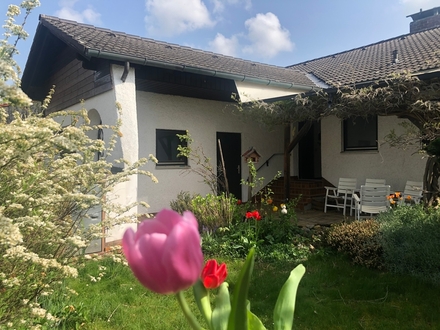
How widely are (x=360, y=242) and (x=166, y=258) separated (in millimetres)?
4628

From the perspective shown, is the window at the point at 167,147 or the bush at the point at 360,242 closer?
the bush at the point at 360,242

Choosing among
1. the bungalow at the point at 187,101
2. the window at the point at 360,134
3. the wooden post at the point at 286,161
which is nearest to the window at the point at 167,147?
the bungalow at the point at 187,101

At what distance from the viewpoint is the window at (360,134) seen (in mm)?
8648

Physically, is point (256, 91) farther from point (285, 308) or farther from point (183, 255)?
point (183, 255)

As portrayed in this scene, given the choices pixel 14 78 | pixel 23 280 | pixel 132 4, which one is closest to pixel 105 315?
pixel 23 280

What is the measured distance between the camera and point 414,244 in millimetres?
3930

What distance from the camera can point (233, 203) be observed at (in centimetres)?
630

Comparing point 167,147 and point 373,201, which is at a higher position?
point 167,147

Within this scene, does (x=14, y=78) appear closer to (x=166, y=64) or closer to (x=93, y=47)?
(x=93, y=47)

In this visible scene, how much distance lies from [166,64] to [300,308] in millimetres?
5120

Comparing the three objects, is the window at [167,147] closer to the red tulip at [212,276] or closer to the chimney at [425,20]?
the red tulip at [212,276]

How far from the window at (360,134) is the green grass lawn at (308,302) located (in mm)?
5236

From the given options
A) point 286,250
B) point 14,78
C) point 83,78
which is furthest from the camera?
point 83,78

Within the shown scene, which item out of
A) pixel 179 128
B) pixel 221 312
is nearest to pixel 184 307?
pixel 221 312
